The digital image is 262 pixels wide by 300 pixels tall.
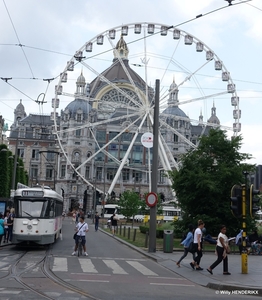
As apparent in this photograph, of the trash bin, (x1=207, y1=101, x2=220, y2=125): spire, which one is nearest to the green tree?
the trash bin

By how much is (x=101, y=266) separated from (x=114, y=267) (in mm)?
517

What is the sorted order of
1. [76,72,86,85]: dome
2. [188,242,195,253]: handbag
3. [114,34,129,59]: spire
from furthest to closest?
1. [76,72,86,85]: dome
2. [114,34,129,59]: spire
3. [188,242,195,253]: handbag

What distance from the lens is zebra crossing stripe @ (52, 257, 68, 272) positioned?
1770 cm

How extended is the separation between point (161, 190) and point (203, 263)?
96.6 meters

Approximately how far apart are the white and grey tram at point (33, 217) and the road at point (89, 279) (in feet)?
5.96

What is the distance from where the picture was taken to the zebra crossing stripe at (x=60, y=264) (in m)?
17.7

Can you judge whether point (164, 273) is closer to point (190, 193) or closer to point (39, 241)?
point (39, 241)

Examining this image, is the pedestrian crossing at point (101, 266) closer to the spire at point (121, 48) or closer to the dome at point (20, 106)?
the spire at point (121, 48)

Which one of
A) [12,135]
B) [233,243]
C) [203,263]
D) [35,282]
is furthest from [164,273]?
[12,135]

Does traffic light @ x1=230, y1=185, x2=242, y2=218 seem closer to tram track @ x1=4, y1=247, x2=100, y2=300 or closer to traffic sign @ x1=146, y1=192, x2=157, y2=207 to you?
tram track @ x1=4, y1=247, x2=100, y2=300

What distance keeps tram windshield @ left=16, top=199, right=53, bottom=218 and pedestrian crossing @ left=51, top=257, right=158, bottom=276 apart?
164 inches

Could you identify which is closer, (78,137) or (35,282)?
(35,282)

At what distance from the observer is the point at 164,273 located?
18.0 meters

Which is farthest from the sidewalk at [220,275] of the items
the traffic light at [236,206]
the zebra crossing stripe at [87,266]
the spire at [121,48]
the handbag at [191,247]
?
the spire at [121,48]
